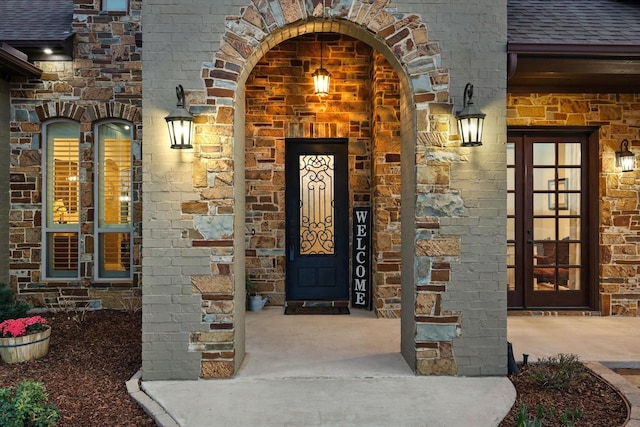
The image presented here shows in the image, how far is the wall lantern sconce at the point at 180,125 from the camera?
12.2 ft

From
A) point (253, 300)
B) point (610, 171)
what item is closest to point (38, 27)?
point (253, 300)

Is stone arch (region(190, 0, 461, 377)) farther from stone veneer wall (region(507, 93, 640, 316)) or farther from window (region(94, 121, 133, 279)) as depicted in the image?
window (region(94, 121, 133, 279))

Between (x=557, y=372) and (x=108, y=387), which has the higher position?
(x=557, y=372)

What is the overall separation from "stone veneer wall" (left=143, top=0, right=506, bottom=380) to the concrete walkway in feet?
0.79

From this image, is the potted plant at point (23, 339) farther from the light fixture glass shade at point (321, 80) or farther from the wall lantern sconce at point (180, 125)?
the light fixture glass shade at point (321, 80)

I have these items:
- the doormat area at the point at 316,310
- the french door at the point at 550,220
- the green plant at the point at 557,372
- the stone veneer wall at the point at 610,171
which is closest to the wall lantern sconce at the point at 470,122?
the green plant at the point at 557,372

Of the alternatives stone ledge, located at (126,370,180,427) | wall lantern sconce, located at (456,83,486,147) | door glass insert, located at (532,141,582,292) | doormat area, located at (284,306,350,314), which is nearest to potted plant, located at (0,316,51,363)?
stone ledge, located at (126,370,180,427)

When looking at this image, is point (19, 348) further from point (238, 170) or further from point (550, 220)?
point (550, 220)

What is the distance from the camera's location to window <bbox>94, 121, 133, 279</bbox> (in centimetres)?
641

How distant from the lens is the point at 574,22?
4840 mm

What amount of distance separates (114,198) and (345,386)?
4495 millimetres

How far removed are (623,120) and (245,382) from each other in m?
5.99

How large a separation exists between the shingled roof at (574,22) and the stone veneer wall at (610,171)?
114cm

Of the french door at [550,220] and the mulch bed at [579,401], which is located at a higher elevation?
the french door at [550,220]
